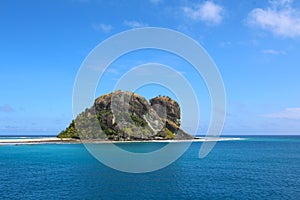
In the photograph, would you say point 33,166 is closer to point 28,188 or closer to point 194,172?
point 28,188

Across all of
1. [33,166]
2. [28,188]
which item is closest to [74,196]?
[28,188]

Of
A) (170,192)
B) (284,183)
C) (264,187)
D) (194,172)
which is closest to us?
(170,192)

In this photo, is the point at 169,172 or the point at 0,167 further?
the point at 0,167

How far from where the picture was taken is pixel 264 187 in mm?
59500

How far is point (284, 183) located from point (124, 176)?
35.6 metres

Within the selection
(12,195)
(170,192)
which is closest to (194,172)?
(170,192)

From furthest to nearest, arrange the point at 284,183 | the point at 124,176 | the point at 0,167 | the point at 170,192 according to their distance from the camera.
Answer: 1. the point at 0,167
2. the point at 124,176
3. the point at 284,183
4. the point at 170,192

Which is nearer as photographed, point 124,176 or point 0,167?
point 124,176

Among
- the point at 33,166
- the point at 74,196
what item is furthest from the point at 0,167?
the point at 74,196

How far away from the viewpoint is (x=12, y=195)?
168 feet

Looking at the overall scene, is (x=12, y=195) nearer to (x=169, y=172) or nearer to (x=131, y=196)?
(x=131, y=196)

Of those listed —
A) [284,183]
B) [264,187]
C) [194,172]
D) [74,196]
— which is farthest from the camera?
[194,172]

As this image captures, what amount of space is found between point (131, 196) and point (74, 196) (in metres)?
9.68

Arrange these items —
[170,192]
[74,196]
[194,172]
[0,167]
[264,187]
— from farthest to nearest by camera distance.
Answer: [0,167] < [194,172] < [264,187] < [170,192] < [74,196]
